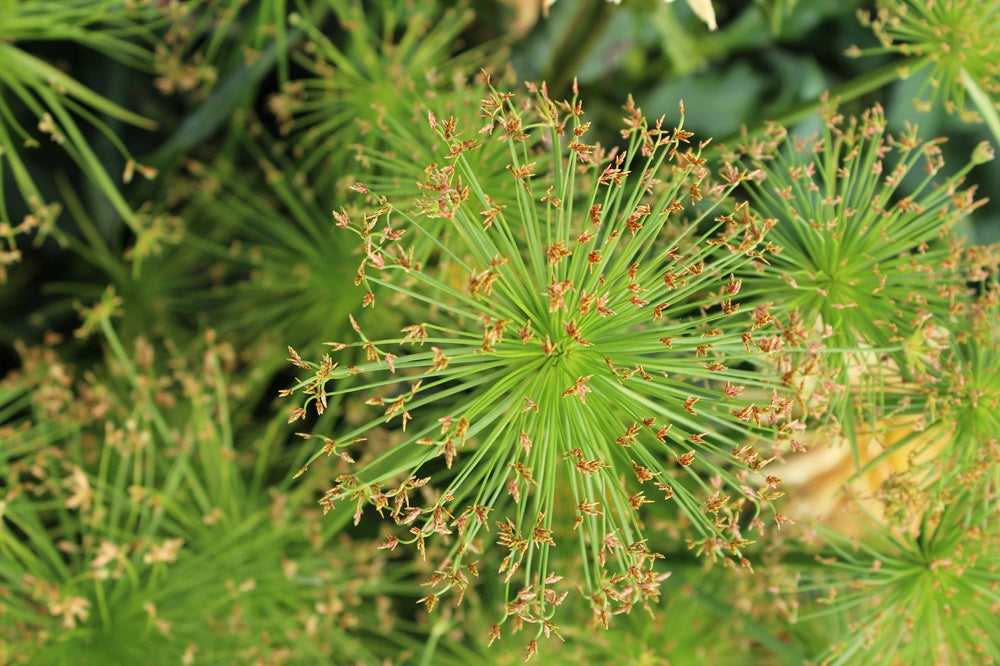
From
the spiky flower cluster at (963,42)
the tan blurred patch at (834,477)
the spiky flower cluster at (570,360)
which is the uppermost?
the spiky flower cluster at (963,42)

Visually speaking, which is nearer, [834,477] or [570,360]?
[570,360]

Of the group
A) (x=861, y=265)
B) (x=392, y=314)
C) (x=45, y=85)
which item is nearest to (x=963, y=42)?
(x=861, y=265)

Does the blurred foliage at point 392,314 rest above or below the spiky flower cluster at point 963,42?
below

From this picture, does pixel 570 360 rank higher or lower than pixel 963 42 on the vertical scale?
lower

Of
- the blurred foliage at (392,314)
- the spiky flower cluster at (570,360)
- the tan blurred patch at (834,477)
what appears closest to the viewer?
the spiky flower cluster at (570,360)

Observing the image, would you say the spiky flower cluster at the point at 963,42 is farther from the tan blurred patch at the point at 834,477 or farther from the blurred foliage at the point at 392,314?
the tan blurred patch at the point at 834,477

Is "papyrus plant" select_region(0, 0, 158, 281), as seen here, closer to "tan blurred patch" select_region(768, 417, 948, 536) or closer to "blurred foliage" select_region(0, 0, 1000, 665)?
"blurred foliage" select_region(0, 0, 1000, 665)

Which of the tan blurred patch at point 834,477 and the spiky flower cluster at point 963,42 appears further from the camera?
the tan blurred patch at point 834,477

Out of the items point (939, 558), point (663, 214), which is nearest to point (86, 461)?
point (663, 214)

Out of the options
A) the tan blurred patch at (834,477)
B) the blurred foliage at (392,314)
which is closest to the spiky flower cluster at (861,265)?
the blurred foliage at (392,314)

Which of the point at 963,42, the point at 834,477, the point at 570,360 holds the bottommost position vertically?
the point at 834,477

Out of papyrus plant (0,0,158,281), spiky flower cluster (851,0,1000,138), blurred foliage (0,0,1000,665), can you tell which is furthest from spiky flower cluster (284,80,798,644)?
papyrus plant (0,0,158,281)

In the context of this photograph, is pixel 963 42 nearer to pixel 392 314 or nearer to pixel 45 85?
pixel 392 314
